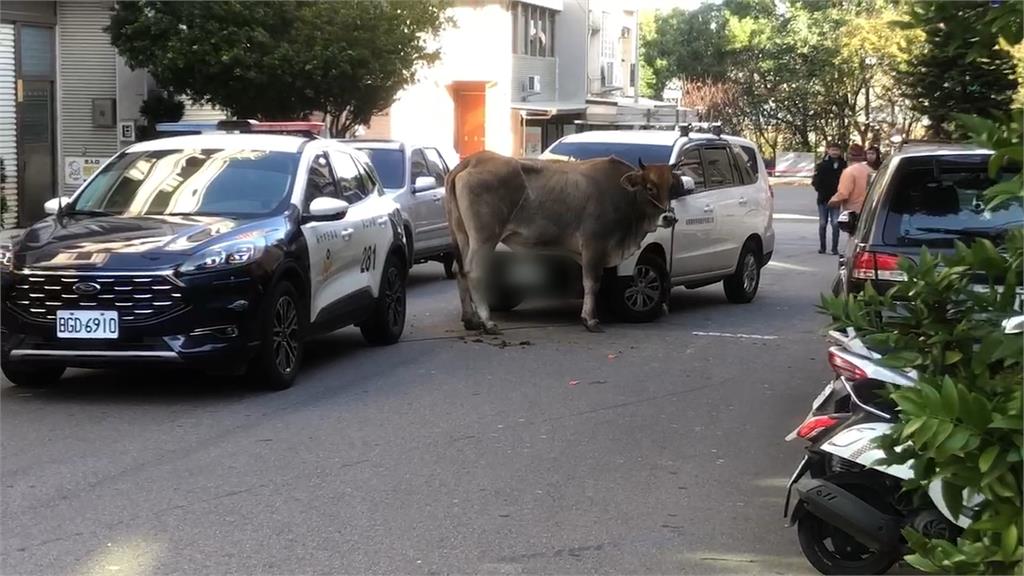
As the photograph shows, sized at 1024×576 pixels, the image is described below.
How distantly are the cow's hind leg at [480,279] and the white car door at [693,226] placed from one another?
250 centimetres

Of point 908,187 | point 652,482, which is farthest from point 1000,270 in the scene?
point 908,187

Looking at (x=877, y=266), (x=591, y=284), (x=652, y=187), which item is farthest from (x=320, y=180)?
(x=877, y=266)

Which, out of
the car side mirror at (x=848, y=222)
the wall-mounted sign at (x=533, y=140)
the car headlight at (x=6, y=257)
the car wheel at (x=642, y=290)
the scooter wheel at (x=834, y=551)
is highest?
the wall-mounted sign at (x=533, y=140)

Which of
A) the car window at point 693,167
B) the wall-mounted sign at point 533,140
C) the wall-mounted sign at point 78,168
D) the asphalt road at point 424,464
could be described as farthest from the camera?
the wall-mounted sign at point 533,140

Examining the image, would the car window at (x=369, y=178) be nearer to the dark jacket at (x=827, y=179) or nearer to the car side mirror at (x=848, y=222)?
the car side mirror at (x=848, y=222)

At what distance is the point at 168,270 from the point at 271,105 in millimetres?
16529

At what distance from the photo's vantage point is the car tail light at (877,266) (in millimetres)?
8305

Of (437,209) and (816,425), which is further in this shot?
(437,209)

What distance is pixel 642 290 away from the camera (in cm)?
1368

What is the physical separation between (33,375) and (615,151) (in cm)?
704

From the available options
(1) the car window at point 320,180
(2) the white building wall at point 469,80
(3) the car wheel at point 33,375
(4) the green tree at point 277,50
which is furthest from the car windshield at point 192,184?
(2) the white building wall at point 469,80

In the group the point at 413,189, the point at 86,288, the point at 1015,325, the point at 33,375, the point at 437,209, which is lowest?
the point at 33,375

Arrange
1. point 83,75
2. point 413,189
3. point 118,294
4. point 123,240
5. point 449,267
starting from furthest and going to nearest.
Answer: point 83,75
point 449,267
point 413,189
point 123,240
point 118,294

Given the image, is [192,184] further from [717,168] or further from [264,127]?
[717,168]
